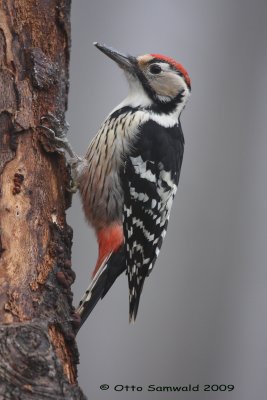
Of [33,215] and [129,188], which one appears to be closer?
[33,215]

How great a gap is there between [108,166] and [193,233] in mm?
1406

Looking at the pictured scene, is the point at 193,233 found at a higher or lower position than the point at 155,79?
lower

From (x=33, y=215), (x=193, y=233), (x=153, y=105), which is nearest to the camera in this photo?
(x=33, y=215)

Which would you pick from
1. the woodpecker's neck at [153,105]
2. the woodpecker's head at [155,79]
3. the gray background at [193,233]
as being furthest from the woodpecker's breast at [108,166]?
the gray background at [193,233]

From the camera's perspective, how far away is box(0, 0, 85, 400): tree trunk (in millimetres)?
2502

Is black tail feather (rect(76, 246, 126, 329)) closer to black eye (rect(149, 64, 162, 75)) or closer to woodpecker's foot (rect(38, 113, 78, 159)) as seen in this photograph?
woodpecker's foot (rect(38, 113, 78, 159))

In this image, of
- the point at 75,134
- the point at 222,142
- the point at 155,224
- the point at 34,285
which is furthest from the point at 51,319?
the point at 222,142

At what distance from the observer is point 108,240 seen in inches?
153

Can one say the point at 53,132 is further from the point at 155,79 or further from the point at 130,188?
the point at 155,79

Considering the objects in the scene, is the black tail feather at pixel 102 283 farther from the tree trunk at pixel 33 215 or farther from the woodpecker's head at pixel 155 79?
the woodpecker's head at pixel 155 79

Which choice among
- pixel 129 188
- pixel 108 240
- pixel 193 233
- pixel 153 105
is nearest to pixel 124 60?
pixel 153 105

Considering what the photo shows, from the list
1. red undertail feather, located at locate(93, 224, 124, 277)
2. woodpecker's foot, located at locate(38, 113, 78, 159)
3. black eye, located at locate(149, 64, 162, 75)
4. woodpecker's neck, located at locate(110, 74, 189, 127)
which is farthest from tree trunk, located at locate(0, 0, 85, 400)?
black eye, located at locate(149, 64, 162, 75)

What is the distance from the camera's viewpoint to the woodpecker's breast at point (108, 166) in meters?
3.84

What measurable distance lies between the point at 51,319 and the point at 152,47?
2786mm
